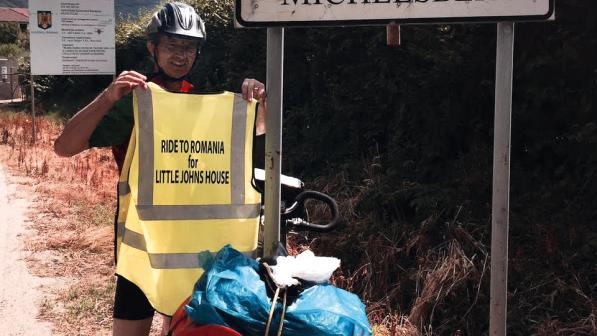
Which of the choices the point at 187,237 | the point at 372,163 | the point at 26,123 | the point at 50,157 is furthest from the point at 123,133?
the point at 26,123

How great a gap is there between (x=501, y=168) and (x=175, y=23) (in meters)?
1.32

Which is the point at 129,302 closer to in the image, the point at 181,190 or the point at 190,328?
the point at 181,190

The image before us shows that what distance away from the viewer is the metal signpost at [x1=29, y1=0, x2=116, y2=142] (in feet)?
40.8

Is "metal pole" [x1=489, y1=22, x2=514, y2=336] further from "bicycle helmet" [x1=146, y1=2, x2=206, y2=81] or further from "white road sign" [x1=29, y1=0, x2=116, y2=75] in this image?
"white road sign" [x1=29, y1=0, x2=116, y2=75]

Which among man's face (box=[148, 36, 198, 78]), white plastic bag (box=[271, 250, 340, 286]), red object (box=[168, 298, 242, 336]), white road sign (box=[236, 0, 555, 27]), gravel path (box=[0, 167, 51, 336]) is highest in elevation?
white road sign (box=[236, 0, 555, 27])

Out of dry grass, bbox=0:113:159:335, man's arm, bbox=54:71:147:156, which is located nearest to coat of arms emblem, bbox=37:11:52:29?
dry grass, bbox=0:113:159:335

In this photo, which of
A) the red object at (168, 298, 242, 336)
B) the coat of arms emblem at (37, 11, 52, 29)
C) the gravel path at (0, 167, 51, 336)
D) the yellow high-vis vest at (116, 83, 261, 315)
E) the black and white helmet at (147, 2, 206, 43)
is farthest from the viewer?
the coat of arms emblem at (37, 11, 52, 29)

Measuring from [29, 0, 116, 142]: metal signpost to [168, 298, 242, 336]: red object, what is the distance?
11012mm

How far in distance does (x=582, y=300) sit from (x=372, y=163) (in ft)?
10.0

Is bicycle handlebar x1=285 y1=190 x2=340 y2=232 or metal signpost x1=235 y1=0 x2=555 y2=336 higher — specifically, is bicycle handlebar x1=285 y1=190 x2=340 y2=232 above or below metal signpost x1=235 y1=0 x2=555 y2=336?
below

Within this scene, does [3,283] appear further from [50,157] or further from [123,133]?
[50,157]

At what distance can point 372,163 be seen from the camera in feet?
22.7

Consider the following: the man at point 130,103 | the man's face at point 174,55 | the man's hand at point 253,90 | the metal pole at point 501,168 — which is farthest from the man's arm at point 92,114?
the metal pole at point 501,168

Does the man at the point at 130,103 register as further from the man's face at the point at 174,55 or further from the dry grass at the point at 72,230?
the dry grass at the point at 72,230
